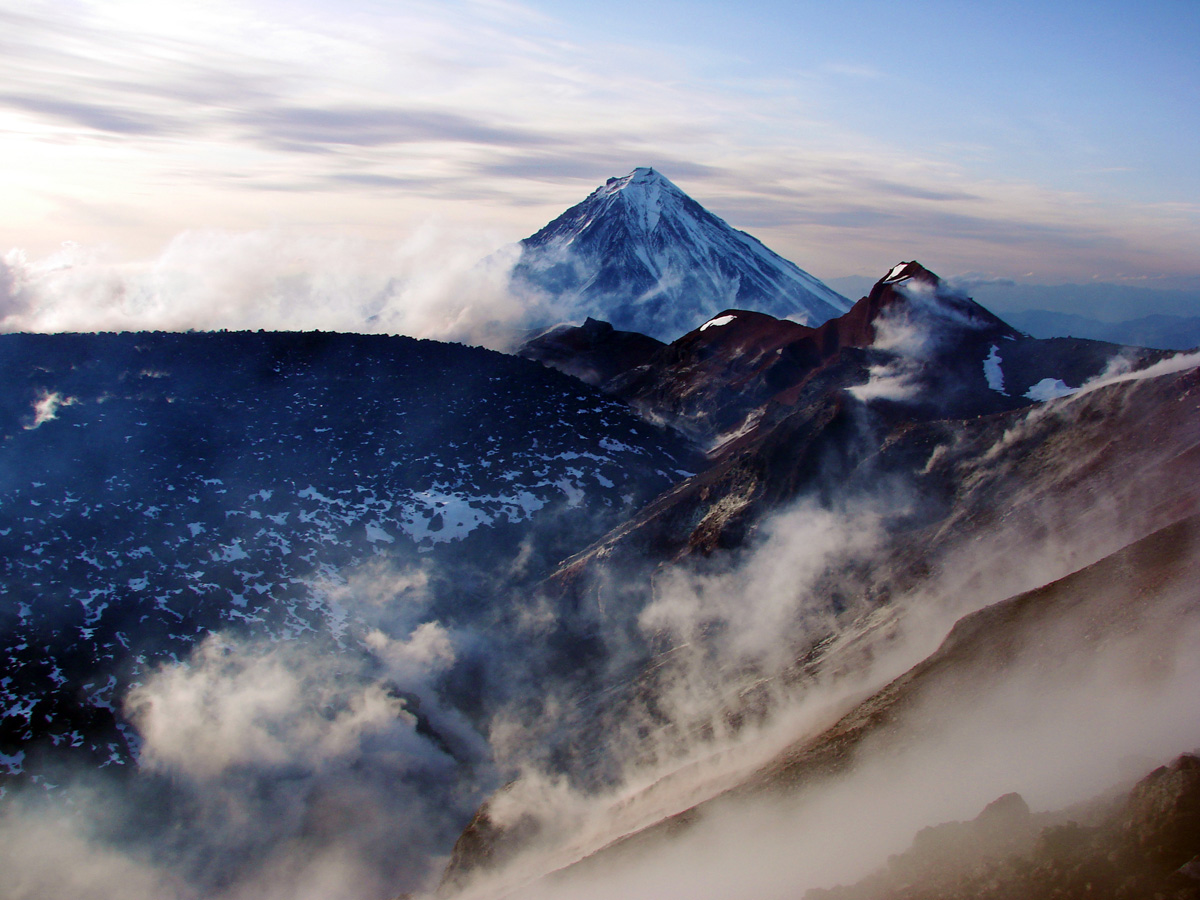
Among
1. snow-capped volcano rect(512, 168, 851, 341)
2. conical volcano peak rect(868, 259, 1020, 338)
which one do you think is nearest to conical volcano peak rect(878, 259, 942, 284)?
conical volcano peak rect(868, 259, 1020, 338)

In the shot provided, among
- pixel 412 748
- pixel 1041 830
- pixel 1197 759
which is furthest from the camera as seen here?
pixel 412 748

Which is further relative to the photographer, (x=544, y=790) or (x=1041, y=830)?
(x=544, y=790)

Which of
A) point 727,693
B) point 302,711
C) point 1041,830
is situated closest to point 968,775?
point 1041,830

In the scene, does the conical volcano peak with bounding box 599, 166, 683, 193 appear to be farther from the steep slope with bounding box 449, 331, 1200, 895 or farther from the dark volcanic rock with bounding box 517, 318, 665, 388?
the steep slope with bounding box 449, 331, 1200, 895

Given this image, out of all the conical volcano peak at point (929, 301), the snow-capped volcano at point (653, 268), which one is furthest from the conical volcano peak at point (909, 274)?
the snow-capped volcano at point (653, 268)

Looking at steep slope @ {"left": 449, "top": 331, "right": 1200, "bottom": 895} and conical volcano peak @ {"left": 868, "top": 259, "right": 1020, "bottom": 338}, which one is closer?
steep slope @ {"left": 449, "top": 331, "right": 1200, "bottom": 895}

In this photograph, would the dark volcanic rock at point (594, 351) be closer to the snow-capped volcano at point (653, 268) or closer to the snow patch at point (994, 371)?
the snow patch at point (994, 371)

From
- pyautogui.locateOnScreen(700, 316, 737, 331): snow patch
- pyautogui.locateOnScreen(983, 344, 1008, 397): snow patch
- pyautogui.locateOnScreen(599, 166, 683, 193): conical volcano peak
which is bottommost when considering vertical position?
pyautogui.locateOnScreen(983, 344, 1008, 397): snow patch

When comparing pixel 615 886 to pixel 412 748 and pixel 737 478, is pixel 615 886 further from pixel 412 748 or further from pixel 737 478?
pixel 737 478
